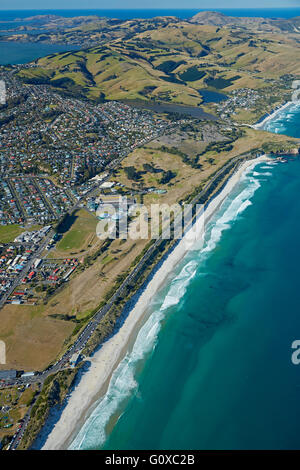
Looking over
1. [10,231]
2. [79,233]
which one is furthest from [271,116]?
[10,231]

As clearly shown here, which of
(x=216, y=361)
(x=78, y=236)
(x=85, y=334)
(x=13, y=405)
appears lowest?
(x=216, y=361)

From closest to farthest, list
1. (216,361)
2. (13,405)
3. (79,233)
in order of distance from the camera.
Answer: (13,405) < (216,361) < (79,233)

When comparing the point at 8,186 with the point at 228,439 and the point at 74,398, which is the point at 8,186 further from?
the point at 228,439

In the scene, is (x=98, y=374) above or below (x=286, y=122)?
below

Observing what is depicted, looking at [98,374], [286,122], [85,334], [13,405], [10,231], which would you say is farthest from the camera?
[286,122]

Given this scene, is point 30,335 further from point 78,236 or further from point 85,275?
point 78,236

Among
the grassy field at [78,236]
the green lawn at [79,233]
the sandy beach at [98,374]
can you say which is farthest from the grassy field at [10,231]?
the sandy beach at [98,374]

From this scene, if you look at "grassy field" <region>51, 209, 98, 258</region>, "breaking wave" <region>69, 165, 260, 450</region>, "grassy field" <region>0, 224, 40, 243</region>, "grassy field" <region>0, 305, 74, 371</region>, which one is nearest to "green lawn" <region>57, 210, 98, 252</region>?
"grassy field" <region>51, 209, 98, 258</region>

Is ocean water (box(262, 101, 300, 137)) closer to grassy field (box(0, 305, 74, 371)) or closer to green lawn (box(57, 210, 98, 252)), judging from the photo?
green lawn (box(57, 210, 98, 252))
